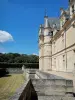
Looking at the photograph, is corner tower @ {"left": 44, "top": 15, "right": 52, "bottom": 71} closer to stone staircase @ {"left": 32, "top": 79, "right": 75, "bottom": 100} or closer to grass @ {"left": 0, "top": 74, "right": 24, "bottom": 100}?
grass @ {"left": 0, "top": 74, "right": 24, "bottom": 100}

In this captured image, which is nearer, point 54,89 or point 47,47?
point 54,89

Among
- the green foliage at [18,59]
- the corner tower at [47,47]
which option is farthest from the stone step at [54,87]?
the green foliage at [18,59]

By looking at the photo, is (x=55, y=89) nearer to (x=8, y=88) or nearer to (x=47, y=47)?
(x=8, y=88)

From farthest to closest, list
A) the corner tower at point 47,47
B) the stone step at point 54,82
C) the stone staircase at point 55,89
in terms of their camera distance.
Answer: the corner tower at point 47,47
the stone step at point 54,82
the stone staircase at point 55,89

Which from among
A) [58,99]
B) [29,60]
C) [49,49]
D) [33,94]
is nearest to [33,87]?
[33,94]

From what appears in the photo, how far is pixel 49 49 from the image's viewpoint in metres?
33.9

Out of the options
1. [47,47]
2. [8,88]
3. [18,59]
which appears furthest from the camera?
[18,59]

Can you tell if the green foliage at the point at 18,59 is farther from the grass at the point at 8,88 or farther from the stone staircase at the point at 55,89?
the stone staircase at the point at 55,89

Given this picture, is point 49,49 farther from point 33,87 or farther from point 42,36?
point 33,87

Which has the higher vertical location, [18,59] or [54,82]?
[18,59]

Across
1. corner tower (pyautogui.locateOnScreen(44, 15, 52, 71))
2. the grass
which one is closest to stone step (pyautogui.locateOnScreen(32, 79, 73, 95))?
the grass

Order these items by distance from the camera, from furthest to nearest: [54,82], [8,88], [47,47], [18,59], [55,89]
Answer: [18,59] < [47,47] < [8,88] < [54,82] < [55,89]

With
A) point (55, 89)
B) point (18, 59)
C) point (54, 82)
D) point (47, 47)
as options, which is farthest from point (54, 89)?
point (18, 59)

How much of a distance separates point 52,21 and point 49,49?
214 inches
